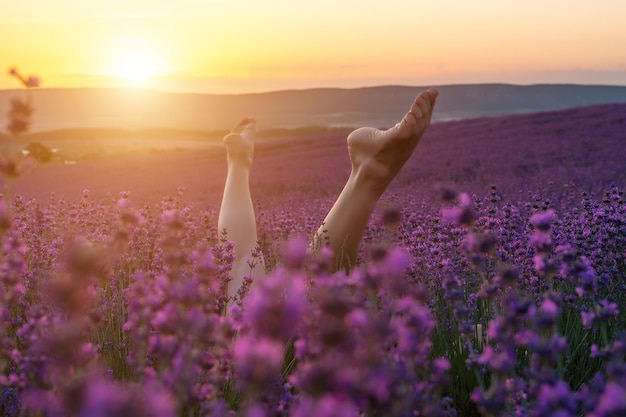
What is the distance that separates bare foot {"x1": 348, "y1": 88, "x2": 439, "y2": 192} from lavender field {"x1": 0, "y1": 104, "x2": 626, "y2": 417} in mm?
309

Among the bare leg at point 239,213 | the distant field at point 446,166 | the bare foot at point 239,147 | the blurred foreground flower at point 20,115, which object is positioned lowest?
the distant field at point 446,166

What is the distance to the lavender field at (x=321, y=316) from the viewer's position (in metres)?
1.02

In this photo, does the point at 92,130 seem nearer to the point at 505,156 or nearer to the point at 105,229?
the point at 505,156

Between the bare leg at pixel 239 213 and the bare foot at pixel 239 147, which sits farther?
the bare foot at pixel 239 147

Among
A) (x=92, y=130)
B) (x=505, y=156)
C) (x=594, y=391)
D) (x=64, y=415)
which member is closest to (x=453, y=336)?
(x=594, y=391)

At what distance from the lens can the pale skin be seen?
3.68 m

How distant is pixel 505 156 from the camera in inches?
520

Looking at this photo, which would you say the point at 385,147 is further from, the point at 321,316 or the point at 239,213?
the point at 321,316

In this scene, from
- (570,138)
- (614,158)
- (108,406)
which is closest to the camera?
(108,406)

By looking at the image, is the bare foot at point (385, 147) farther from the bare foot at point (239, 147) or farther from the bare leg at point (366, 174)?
the bare foot at point (239, 147)

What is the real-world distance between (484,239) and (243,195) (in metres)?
2.68

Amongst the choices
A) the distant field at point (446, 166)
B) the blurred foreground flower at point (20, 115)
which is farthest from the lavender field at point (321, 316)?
the distant field at point (446, 166)

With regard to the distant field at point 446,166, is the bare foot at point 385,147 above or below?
above

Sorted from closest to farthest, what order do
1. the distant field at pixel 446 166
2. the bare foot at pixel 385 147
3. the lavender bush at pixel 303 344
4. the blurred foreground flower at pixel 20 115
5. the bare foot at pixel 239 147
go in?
the lavender bush at pixel 303 344
the blurred foreground flower at pixel 20 115
the bare foot at pixel 385 147
the bare foot at pixel 239 147
the distant field at pixel 446 166
